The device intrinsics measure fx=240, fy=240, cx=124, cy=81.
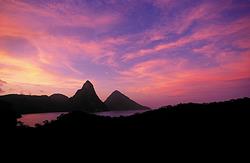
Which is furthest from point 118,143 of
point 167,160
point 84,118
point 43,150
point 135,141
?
point 84,118

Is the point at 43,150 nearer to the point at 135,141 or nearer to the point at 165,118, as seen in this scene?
the point at 135,141

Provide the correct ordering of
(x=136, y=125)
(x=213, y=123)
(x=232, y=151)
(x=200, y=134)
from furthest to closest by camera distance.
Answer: (x=136, y=125), (x=213, y=123), (x=200, y=134), (x=232, y=151)

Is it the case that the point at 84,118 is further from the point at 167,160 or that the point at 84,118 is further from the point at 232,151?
the point at 232,151

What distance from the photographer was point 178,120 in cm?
1941

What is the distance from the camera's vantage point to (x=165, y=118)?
2072cm

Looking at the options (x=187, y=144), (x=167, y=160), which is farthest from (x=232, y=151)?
(x=167, y=160)

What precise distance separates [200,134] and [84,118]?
415 inches

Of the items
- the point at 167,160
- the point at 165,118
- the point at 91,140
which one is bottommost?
the point at 167,160

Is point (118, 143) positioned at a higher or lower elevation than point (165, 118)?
lower

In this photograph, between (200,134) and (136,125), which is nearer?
(200,134)

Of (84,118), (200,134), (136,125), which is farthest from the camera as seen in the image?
(84,118)

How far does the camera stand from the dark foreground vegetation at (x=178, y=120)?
17791mm

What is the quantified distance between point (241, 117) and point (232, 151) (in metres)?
5.82

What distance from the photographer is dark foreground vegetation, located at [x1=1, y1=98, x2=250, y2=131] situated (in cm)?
1779
